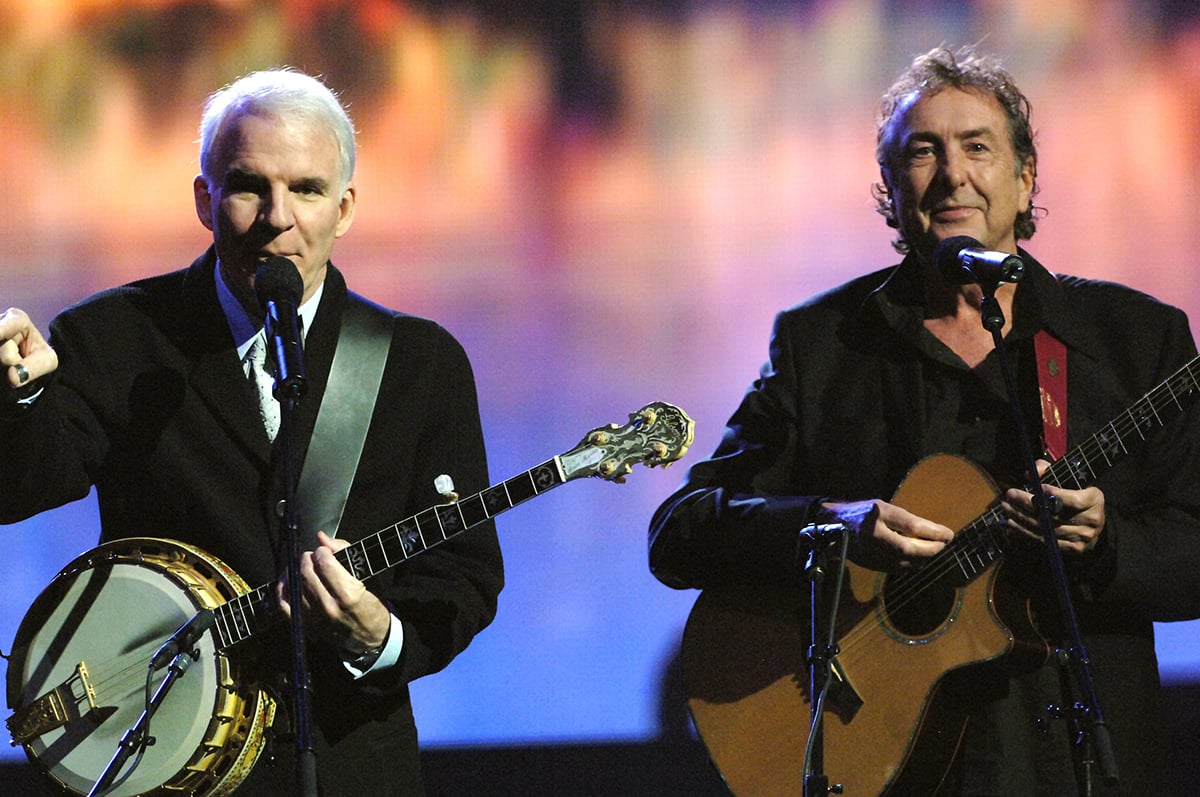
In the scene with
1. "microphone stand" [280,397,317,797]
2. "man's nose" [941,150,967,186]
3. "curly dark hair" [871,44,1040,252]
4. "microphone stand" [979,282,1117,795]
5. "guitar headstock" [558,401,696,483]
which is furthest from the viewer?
"curly dark hair" [871,44,1040,252]

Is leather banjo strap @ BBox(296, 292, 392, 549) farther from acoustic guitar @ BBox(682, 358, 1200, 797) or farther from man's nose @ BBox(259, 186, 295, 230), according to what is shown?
acoustic guitar @ BBox(682, 358, 1200, 797)

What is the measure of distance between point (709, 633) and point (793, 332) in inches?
31.6

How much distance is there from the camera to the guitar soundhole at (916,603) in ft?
10.7

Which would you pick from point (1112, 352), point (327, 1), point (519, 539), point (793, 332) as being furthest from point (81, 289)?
point (1112, 352)

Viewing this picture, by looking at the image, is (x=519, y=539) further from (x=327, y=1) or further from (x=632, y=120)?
(x=327, y=1)

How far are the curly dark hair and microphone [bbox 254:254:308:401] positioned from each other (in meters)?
1.66

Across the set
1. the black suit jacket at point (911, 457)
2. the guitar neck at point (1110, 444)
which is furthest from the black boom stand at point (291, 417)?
the guitar neck at point (1110, 444)

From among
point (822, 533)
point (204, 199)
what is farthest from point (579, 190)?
point (822, 533)

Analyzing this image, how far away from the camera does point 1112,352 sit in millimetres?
3420

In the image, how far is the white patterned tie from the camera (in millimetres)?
3219

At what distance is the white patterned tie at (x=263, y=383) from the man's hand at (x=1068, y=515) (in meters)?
1.61

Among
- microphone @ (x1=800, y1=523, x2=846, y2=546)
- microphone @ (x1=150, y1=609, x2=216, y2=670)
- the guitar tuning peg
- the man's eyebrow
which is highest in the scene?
the man's eyebrow

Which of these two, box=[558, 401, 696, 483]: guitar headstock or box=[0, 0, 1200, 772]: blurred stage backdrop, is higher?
box=[0, 0, 1200, 772]: blurred stage backdrop

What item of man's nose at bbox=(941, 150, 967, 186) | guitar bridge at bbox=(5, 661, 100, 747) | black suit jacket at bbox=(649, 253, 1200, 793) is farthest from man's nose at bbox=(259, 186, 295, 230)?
man's nose at bbox=(941, 150, 967, 186)
